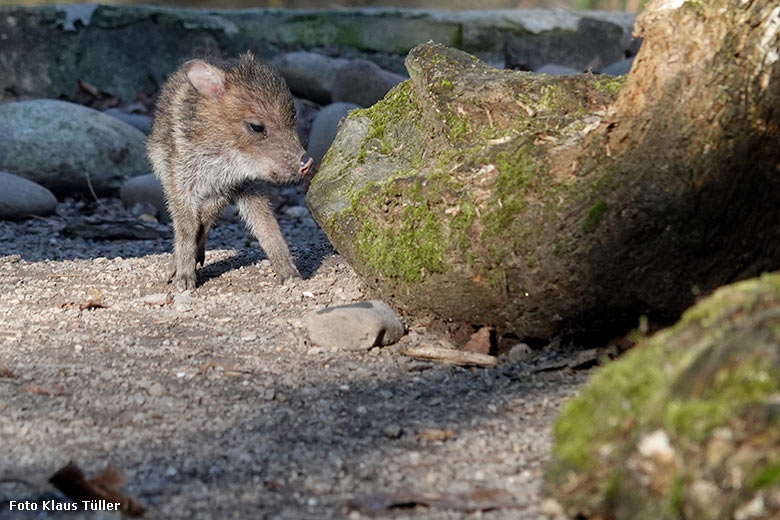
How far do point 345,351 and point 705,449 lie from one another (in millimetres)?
2298

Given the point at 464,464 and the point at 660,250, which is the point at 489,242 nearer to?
the point at 660,250

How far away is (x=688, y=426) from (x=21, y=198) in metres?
6.89

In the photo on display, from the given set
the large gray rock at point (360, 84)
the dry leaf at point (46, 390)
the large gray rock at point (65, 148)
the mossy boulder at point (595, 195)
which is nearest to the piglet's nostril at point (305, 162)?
the mossy boulder at point (595, 195)

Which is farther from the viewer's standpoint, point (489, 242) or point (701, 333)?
point (489, 242)

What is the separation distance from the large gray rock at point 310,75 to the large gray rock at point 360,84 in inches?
11.1

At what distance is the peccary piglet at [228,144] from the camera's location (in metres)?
5.98

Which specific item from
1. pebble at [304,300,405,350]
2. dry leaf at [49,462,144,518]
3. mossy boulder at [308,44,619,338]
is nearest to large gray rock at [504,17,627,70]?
mossy boulder at [308,44,619,338]

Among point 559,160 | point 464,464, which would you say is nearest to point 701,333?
point 464,464

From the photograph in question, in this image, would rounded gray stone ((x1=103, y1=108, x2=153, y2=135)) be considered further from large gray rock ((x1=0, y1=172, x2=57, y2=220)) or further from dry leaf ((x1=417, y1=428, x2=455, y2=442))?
dry leaf ((x1=417, y1=428, x2=455, y2=442))

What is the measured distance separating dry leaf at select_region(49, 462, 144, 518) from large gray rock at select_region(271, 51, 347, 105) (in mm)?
8063

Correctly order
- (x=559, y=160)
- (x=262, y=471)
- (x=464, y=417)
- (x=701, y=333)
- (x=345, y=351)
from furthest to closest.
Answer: (x=345, y=351)
(x=559, y=160)
(x=464, y=417)
(x=262, y=471)
(x=701, y=333)

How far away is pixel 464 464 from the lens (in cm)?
317

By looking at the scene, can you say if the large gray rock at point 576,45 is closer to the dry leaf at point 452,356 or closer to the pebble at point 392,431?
the dry leaf at point 452,356

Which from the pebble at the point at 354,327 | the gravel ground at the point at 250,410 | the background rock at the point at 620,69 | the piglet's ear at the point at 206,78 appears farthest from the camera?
the background rock at the point at 620,69
